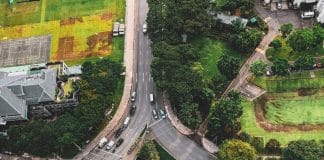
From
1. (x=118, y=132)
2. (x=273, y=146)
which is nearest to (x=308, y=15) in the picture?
(x=273, y=146)

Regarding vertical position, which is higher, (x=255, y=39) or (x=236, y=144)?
(x=255, y=39)

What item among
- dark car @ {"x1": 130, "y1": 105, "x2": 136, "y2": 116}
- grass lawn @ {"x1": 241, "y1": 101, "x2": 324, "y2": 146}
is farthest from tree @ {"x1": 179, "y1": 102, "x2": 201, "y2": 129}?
dark car @ {"x1": 130, "y1": 105, "x2": 136, "y2": 116}

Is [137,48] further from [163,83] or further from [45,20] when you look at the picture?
[45,20]

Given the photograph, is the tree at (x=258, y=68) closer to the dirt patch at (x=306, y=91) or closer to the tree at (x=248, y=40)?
the tree at (x=248, y=40)

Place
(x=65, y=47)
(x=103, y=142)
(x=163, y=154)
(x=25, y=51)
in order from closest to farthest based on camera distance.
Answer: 1. (x=163, y=154)
2. (x=103, y=142)
3. (x=65, y=47)
4. (x=25, y=51)

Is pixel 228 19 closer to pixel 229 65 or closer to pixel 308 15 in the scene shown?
pixel 229 65

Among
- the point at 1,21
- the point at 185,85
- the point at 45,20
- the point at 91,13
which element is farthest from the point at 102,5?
the point at 185,85
